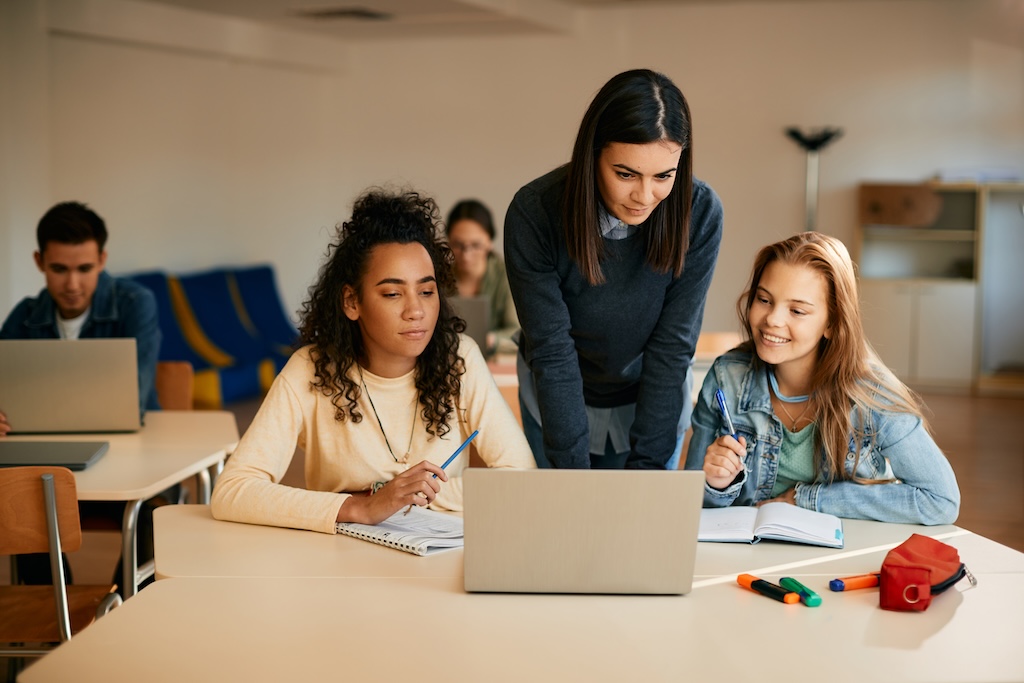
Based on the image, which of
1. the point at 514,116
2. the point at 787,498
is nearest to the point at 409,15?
the point at 514,116

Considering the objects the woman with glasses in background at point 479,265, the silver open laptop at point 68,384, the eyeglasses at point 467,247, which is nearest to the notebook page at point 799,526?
the silver open laptop at point 68,384

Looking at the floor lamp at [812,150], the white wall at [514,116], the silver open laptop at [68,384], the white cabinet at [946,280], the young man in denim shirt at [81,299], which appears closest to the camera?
the silver open laptop at [68,384]

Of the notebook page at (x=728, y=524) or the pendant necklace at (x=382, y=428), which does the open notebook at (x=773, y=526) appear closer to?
the notebook page at (x=728, y=524)

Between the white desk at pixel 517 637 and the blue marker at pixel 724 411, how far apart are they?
1.56 ft

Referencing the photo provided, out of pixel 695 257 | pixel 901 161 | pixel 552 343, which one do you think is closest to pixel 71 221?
pixel 552 343

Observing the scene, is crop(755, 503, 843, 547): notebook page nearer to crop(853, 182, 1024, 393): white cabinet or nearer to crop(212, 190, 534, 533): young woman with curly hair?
crop(212, 190, 534, 533): young woman with curly hair

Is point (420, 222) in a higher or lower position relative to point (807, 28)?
lower

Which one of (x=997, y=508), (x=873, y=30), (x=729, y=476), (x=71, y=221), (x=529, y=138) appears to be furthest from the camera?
(x=529, y=138)

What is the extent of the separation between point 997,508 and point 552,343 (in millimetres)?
3276

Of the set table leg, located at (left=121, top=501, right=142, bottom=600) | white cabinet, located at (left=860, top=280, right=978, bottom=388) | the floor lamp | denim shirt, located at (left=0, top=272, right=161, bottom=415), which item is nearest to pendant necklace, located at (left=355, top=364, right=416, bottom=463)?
table leg, located at (left=121, top=501, right=142, bottom=600)

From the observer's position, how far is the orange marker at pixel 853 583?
1.58m

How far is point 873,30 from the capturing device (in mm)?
7750

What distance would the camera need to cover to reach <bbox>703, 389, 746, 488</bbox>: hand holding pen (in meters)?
1.95

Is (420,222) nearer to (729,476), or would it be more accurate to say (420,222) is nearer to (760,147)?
(729,476)
